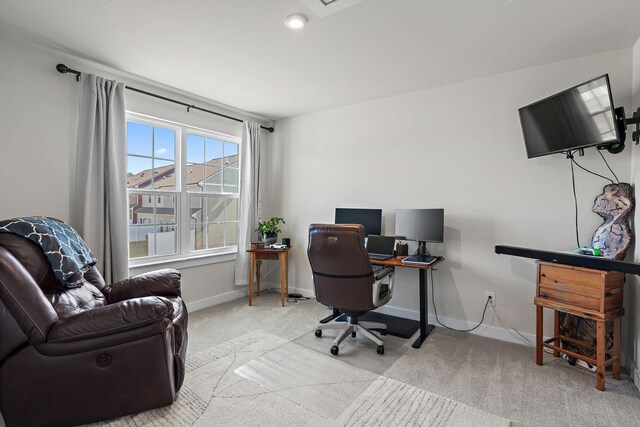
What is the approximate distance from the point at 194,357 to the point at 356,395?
129 cm

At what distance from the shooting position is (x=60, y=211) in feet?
8.46

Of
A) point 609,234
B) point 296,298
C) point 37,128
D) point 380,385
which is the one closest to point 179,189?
point 37,128

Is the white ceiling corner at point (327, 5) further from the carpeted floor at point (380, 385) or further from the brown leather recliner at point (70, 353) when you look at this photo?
the carpeted floor at point (380, 385)

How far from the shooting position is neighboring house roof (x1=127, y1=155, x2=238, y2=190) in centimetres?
323

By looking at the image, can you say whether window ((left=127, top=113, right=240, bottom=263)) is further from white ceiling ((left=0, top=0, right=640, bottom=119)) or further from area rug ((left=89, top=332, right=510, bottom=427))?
area rug ((left=89, top=332, right=510, bottom=427))

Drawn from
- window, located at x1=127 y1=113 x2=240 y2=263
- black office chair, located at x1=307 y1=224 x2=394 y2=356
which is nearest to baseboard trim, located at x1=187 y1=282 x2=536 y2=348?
window, located at x1=127 y1=113 x2=240 y2=263

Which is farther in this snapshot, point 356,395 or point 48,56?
point 48,56

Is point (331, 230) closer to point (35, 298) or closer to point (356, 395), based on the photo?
point (356, 395)

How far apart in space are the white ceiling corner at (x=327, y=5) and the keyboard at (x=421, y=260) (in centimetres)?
202

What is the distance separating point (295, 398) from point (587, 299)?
2.01 metres

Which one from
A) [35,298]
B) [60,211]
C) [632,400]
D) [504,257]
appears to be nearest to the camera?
[35,298]

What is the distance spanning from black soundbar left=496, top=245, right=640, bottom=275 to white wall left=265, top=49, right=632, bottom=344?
0.53 m

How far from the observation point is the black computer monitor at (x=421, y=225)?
9.67 ft

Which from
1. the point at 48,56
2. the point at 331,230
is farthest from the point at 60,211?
the point at 331,230
